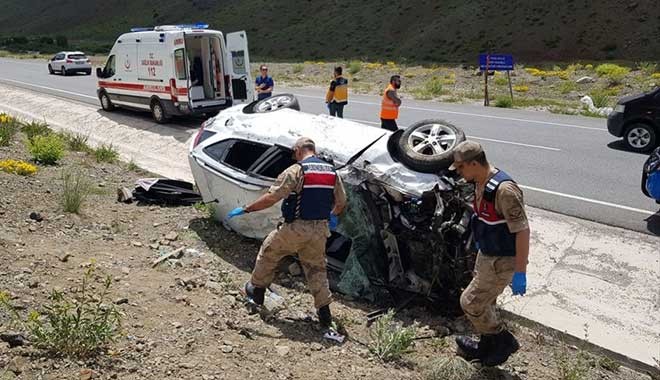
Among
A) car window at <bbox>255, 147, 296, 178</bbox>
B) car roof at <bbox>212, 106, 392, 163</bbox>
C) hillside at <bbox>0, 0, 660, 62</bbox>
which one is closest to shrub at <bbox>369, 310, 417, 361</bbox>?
car roof at <bbox>212, 106, 392, 163</bbox>

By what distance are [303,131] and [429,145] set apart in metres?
1.42

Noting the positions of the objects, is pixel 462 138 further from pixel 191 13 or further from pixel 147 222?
pixel 191 13

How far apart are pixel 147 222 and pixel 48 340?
11.4ft

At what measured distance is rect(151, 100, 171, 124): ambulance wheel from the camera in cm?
1487

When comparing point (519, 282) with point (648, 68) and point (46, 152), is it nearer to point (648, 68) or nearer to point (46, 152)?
point (46, 152)

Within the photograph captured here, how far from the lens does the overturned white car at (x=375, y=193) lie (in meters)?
5.23

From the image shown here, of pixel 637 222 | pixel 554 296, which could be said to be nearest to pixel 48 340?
pixel 554 296

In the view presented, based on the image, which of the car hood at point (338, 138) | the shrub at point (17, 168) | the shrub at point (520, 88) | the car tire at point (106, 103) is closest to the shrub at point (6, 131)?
the shrub at point (17, 168)

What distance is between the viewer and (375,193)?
→ 556 centimetres

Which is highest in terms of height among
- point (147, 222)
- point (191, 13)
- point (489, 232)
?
point (191, 13)

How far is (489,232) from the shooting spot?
4.19 meters

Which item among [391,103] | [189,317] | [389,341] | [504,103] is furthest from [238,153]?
[504,103]

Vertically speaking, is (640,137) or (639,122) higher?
(639,122)

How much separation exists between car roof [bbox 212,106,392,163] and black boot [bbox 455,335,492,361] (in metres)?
2.17
